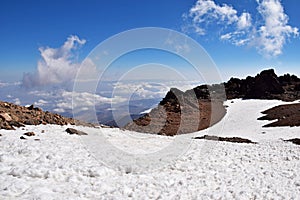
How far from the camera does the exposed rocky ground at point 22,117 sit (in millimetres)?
18297

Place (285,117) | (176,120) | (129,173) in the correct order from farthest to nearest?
1. (176,120)
2. (285,117)
3. (129,173)

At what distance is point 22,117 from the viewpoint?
802 inches

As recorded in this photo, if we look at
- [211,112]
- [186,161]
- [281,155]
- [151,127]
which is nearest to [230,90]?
[211,112]

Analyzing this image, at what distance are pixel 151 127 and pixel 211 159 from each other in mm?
20410

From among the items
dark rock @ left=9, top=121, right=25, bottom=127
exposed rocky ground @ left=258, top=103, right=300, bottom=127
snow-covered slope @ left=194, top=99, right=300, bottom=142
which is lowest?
snow-covered slope @ left=194, top=99, right=300, bottom=142

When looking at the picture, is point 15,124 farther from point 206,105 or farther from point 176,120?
point 206,105

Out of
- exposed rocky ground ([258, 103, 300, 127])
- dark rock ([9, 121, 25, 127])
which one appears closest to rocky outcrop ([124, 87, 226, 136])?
exposed rocky ground ([258, 103, 300, 127])

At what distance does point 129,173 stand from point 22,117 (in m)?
11.5

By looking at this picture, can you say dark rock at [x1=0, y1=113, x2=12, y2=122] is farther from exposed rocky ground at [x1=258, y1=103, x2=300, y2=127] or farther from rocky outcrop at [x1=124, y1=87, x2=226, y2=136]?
exposed rocky ground at [x1=258, y1=103, x2=300, y2=127]

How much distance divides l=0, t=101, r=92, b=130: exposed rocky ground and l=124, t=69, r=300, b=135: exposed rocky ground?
458 inches

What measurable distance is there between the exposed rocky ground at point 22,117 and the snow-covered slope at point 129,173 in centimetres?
112

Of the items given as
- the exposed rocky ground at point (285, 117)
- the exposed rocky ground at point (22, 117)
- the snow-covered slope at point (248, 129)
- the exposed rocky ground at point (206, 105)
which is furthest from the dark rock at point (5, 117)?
the exposed rocky ground at point (285, 117)

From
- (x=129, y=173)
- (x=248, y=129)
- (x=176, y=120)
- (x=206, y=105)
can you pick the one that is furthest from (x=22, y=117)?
(x=206, y=105)

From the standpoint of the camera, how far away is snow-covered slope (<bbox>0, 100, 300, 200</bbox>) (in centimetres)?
986
